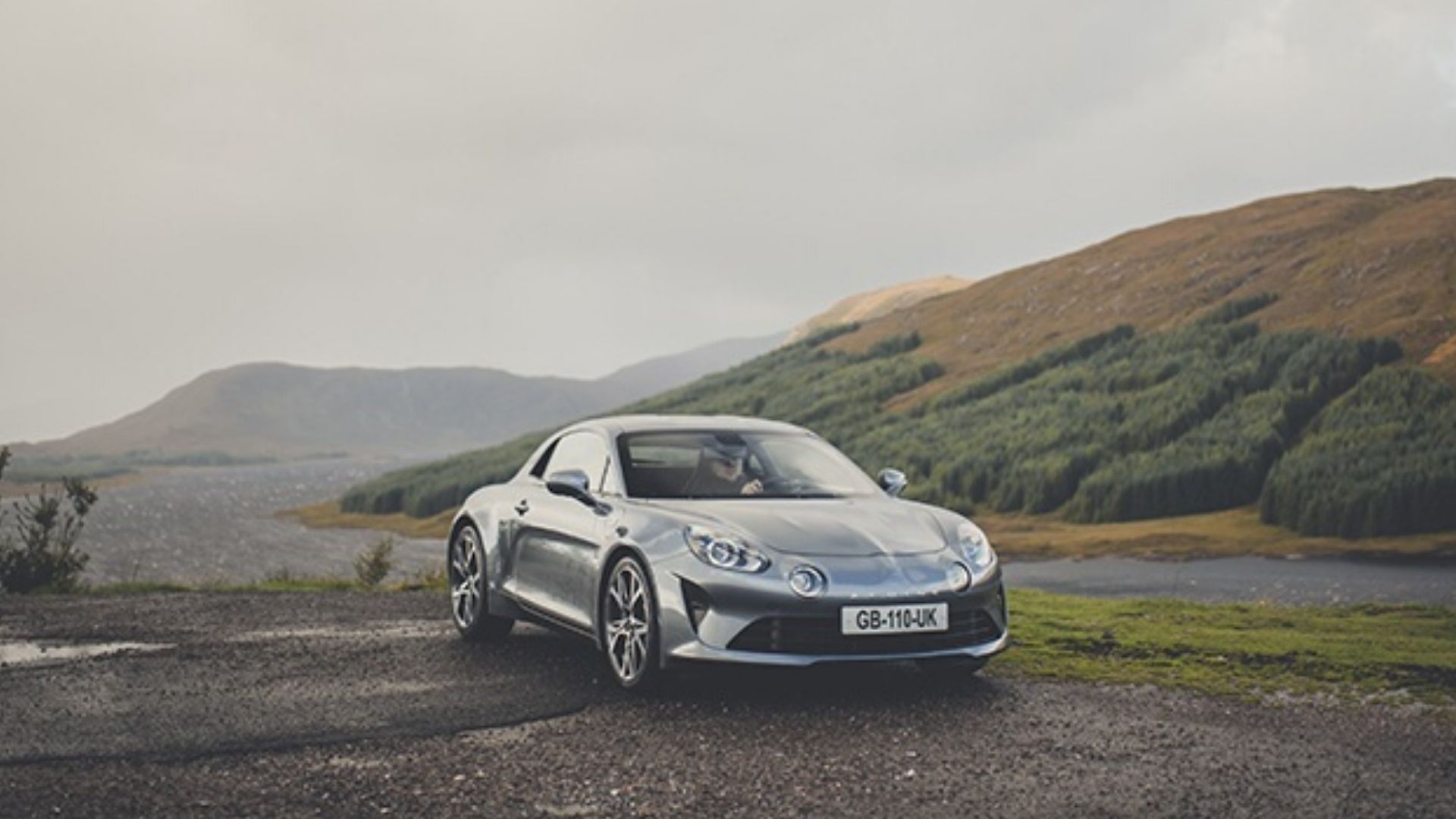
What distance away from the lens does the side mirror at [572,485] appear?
7957mm

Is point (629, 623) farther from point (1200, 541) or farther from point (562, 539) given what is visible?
point (1200, 541)

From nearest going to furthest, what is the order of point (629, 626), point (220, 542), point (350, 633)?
1. point (629, 626)
2. point (350, 633)
3. point (220, 542)

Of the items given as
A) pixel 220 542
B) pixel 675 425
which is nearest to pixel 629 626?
pixel 675 425

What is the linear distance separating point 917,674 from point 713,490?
1712 millimetres

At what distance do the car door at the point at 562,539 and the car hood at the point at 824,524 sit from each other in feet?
1.96

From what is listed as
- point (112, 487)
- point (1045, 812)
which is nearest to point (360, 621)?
point (1045, 812)

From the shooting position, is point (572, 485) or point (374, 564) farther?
point (374, 564)

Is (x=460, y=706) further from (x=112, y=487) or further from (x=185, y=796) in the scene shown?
(x=112, y=487)

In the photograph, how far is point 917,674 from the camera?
8.20 m

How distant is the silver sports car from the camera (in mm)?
6969

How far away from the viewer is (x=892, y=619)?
23.0ft

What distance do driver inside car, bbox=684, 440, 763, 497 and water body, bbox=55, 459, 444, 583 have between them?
10664 mm

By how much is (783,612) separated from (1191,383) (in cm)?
5031

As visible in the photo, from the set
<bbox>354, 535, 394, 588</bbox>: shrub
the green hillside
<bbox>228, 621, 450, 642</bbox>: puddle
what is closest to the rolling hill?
the green hillside
